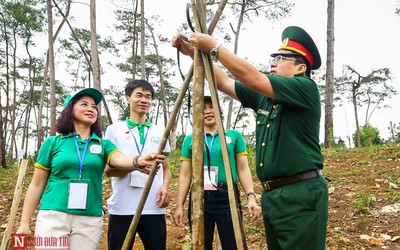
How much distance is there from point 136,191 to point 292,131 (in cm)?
120

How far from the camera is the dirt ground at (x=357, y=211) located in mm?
3951

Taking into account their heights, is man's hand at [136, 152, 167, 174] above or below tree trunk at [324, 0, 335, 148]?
below

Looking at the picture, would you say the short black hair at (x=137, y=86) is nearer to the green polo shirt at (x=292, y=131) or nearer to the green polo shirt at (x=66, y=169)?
the green polo shirt at (x=66, y=169)

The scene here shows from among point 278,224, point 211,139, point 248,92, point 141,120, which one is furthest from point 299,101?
point 141,120

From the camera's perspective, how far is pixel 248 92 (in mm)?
2164

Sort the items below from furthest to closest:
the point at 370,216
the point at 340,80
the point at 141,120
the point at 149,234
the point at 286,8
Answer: the point at 340,80
the point at 286,8
the point at 370,216
the point at 141,120
the point at 149,234

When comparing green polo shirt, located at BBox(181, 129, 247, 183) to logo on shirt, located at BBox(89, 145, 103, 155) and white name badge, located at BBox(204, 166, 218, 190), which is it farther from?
logo on shirt, located at BBox(89, 145, 103, 155)

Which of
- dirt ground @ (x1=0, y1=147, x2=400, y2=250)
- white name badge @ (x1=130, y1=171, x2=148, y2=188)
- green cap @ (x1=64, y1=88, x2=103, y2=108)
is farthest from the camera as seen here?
dirt ground @ (x1=0, y1=147, x2=400, y2=250)

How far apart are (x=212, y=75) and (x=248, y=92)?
345 millimetres

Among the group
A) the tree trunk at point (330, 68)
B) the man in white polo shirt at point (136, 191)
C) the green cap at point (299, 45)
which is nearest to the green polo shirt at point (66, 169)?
the man in white polo shirt at point (136, 191)

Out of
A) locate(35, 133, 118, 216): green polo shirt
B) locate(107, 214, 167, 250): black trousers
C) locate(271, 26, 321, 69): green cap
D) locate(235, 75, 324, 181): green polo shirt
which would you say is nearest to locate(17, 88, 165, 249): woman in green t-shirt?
locate(35, 133, 118, 216): green polo shirt

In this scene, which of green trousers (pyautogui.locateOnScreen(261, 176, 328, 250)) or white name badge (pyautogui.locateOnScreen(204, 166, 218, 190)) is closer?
green trousers (pyautogui.locateOnScreen(261, 176, 328, 250))

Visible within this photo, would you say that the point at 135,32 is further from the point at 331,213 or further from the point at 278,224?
the point at 278,224

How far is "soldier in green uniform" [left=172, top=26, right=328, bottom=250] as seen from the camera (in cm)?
171
